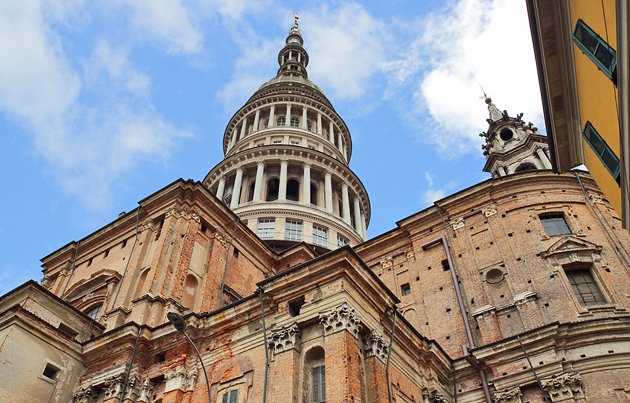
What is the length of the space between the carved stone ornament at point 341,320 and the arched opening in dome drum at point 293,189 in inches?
1056

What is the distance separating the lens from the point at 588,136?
47.8ft

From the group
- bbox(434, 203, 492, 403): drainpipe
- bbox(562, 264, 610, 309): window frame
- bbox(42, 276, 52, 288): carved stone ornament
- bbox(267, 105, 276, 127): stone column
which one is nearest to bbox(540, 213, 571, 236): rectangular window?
bbox(562, 264, 610, 309): window frame

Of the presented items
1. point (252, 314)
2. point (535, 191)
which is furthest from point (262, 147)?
point (252, 314)

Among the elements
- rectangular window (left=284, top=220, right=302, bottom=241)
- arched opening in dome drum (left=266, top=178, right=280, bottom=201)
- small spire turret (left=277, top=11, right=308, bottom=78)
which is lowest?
rectangular window (left=284, top=220, right=302, bottom=241)

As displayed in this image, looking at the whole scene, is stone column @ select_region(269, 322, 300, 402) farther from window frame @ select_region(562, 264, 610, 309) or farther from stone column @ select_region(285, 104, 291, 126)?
stone column @ select_region(285, 104, 291, 126)

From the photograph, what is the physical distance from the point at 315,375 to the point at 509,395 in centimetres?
832

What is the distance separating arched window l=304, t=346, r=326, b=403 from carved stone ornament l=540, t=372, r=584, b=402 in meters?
8.71

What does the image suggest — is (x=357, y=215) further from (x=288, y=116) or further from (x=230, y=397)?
(x=230, y=397)

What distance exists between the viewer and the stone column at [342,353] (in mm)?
13102

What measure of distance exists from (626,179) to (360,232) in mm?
28975

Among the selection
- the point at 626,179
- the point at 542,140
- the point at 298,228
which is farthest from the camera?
the point at 298,228

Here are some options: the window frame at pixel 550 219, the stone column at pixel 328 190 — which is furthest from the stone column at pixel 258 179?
the window frame at pixel 550 219

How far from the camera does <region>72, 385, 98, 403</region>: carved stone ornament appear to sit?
59.0 ft

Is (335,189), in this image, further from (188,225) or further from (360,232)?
(188,225)
